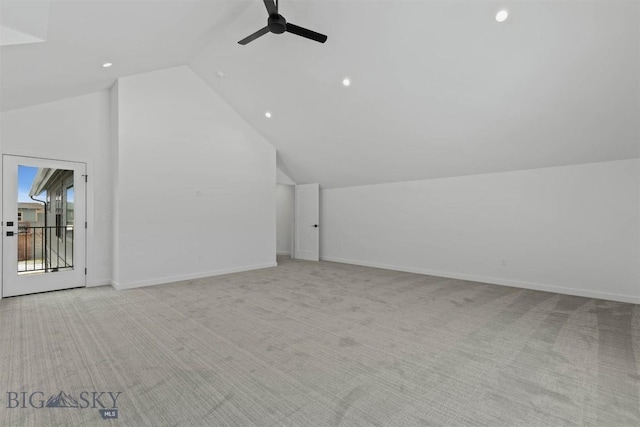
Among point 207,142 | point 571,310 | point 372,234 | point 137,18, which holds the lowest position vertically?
point 571,310

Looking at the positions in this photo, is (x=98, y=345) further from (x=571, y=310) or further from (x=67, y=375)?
(x=571, y=310)

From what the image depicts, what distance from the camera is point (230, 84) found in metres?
5.78

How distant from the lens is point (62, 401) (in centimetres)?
196

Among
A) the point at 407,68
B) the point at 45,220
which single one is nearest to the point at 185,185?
the point at 45,220

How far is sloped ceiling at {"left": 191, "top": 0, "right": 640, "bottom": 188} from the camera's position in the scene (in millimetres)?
3205

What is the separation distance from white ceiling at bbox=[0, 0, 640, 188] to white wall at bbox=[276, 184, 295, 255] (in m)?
3.94

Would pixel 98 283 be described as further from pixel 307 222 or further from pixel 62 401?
pixel 307 222

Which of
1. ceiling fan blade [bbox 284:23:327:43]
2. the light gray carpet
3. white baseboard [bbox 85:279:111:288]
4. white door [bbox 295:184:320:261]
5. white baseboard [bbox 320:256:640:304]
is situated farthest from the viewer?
white door [bbox 295:184:320:261]

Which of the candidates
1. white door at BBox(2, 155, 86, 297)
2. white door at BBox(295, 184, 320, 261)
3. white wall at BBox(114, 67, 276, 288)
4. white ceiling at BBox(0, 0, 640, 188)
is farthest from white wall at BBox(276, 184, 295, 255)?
white door at BBox(2, 155, 86, 297)

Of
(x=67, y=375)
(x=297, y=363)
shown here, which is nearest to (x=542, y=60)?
(x=297, y=363)

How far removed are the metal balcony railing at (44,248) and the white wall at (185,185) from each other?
831 millimetres

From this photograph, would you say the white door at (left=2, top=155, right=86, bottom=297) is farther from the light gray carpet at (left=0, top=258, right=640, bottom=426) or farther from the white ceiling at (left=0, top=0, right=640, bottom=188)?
the white ceiling at (left=0, top=0, right=640, bottom=188)

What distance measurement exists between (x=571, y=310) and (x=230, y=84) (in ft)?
21.5

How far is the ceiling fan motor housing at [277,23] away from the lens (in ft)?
10.5
